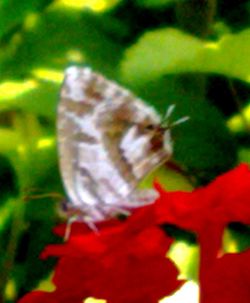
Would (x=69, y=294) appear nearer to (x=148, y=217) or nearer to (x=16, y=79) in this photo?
(x=148, y=217)

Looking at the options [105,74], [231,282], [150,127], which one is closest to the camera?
[231,282]

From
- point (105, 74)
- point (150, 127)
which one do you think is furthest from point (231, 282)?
point (105, 74)

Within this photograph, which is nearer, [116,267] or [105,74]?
[116,267]

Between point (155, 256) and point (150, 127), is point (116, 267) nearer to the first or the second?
point (155, 256)

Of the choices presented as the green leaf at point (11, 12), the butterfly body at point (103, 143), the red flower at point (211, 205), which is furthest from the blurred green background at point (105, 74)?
the red flower at point (211, 205)

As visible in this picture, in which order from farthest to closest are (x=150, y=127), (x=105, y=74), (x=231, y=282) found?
(x=105, y=74), (x=150, y=127), (x=231, y=282)

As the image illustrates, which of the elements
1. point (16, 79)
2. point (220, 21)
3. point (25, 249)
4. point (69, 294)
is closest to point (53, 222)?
point (25, 249)
